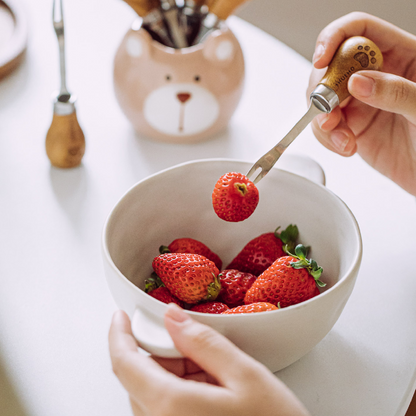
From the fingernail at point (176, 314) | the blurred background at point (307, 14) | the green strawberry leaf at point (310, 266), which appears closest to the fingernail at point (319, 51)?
the green strawberry leaf at point (310, 266)

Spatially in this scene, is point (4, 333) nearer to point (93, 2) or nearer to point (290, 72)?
point (290, 72)

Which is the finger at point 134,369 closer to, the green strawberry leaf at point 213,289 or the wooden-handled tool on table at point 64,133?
the green strawberry leaf at point 213,289

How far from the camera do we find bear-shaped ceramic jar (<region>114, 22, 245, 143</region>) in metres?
0.83

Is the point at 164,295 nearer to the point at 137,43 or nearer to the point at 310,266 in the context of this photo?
the point at 310,266

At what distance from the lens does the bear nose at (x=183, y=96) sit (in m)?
0.85

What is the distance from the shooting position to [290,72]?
1.17 m

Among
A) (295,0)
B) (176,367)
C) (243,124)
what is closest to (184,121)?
(243,124)

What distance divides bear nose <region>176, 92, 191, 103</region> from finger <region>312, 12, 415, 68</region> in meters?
0.22

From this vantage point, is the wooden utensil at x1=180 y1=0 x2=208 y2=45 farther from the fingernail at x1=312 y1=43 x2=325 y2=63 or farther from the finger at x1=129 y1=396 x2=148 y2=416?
the finger at x1=129 y1=396 x2=148 y2=416

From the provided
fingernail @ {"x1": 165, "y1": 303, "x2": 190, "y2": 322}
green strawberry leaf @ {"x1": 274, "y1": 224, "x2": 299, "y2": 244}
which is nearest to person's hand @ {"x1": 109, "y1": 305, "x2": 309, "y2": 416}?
fingernail @ {"x1": 165, "y1": 303, "x2": 190, "y2": 322}

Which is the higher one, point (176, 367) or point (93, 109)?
point (176, 367)

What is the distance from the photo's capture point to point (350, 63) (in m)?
0.67

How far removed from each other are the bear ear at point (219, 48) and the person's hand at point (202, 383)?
1.76 feet

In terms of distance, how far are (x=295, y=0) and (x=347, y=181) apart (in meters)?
1.63
